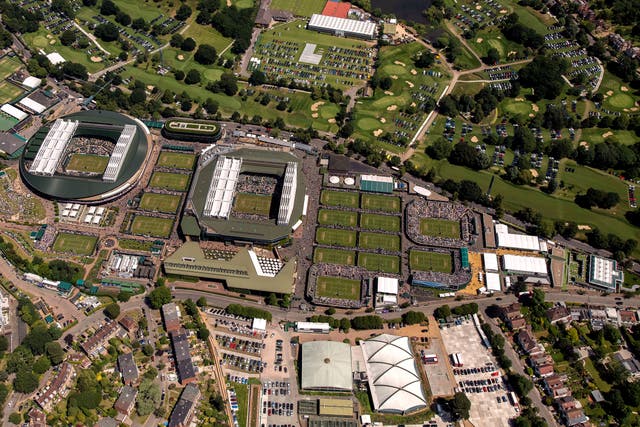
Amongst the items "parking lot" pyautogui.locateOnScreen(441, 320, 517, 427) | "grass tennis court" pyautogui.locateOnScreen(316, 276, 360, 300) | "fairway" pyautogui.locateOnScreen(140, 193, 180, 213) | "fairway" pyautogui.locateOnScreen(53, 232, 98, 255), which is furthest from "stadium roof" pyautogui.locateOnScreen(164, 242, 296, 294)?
"parking lot" pyautogui.locateOnScreen(441, 320, 517, 427)

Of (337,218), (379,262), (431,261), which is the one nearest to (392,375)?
(379,262)

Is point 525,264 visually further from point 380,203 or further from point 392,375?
point 392,375

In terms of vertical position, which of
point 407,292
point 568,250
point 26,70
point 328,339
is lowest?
point 328,339

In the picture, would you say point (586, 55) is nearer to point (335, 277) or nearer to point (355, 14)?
point (355, 14)

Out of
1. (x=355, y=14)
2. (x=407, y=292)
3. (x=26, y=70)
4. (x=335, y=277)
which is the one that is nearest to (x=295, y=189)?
(x=335, y=277)

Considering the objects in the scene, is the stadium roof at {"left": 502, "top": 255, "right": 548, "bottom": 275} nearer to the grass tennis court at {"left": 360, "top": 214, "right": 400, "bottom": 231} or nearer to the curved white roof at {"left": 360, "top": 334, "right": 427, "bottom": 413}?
the grass tennis court at {"left": 360, "top": 214, "right": 400, "bottom": 231}

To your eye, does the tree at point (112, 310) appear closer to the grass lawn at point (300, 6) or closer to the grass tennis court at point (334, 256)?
the grass tennis court at point (334, 256)

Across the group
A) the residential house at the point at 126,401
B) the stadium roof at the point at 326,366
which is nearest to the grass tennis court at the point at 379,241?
the stadium roof at the point at 326,366
